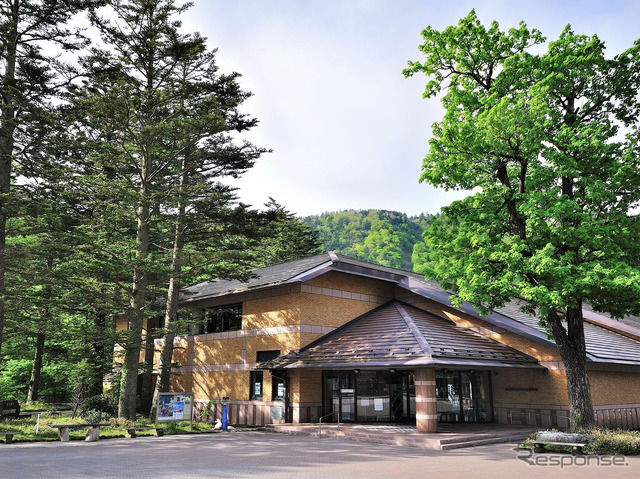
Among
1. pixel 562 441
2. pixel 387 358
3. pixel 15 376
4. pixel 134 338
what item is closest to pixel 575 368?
pixel 562 441

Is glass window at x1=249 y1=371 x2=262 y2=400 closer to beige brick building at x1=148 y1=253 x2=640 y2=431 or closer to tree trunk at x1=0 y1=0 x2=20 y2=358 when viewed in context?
beige brick building at x1=148 y1=253 x2=640 y2=431

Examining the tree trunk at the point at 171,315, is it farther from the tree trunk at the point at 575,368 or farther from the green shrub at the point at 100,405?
the tree trunk at the point at 575,368

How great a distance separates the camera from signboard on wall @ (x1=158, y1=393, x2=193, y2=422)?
20.4m

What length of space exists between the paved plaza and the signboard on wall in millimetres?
2961

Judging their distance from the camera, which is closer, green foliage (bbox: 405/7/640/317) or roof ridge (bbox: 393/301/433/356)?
green foliage (bbox: 405/7/640/317)

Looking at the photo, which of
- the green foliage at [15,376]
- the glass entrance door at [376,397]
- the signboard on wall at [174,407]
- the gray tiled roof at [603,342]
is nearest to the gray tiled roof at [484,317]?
the gray tiled roof at [603,342]

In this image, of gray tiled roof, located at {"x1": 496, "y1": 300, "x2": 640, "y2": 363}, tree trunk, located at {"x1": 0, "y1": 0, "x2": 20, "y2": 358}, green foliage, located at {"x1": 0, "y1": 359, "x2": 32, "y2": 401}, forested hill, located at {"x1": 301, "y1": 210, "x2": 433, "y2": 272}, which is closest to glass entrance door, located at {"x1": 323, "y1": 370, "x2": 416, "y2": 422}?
gray tiled roof, located at {"x1": 496, "y1": 300, "x2": 640, "y2": 363}

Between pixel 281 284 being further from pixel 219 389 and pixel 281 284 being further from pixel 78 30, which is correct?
pixel 78 30

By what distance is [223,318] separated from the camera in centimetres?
2747

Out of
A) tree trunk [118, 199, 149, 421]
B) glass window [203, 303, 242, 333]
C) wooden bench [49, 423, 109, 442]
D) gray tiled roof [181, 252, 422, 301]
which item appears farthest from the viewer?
glass window [203, 303, 242, 333]

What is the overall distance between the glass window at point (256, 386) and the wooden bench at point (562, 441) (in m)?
13.2

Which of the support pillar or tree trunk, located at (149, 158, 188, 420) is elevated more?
tree trunk, located at (149, 158, 188, 420)

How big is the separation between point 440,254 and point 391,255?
6836 cm

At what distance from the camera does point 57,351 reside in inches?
1427
